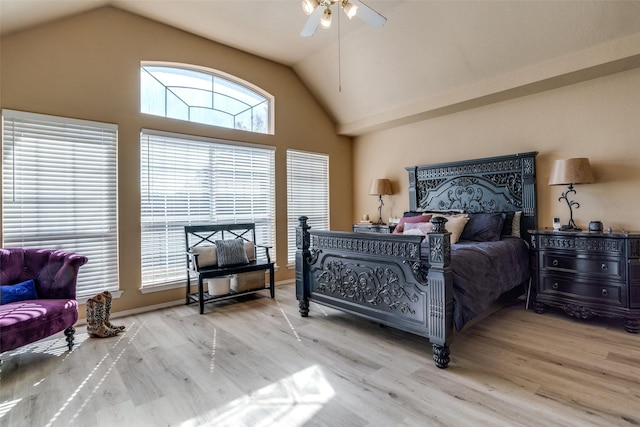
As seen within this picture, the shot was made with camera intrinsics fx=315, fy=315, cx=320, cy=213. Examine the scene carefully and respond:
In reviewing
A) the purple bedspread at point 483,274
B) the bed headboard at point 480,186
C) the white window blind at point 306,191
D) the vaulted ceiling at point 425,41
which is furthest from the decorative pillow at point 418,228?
the white window blind at point 306,191

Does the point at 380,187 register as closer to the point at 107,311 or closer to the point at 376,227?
the point at 376,227

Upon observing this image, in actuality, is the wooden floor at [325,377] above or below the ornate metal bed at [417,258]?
below

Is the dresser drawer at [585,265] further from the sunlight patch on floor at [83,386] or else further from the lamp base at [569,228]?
the sunlight patch on floor at [83,386]

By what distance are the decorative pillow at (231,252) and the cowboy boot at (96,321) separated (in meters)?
1.29

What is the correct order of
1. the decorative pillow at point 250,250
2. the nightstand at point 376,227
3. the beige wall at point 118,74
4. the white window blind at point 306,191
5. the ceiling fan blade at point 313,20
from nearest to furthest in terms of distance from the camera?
the ceiling fan blade at point 313,20 < the beige wall at point 118,74 < the decorative pillow at point 250,250 < the nightstand at point 376,227 < the white window blind at point 306,191

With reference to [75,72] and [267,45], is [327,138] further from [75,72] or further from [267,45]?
[75,72]

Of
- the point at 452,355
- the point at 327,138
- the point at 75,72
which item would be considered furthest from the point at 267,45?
the point at 452,355

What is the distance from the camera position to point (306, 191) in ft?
17.9

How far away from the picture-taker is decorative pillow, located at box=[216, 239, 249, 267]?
3.97 m

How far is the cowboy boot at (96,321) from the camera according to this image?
3.01 meters

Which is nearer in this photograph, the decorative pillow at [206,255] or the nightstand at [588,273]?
the nightstand at [588,273]

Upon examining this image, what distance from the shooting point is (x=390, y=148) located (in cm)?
548

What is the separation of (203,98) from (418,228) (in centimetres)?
336

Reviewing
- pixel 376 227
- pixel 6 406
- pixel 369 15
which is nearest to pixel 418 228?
pixel 376 227
